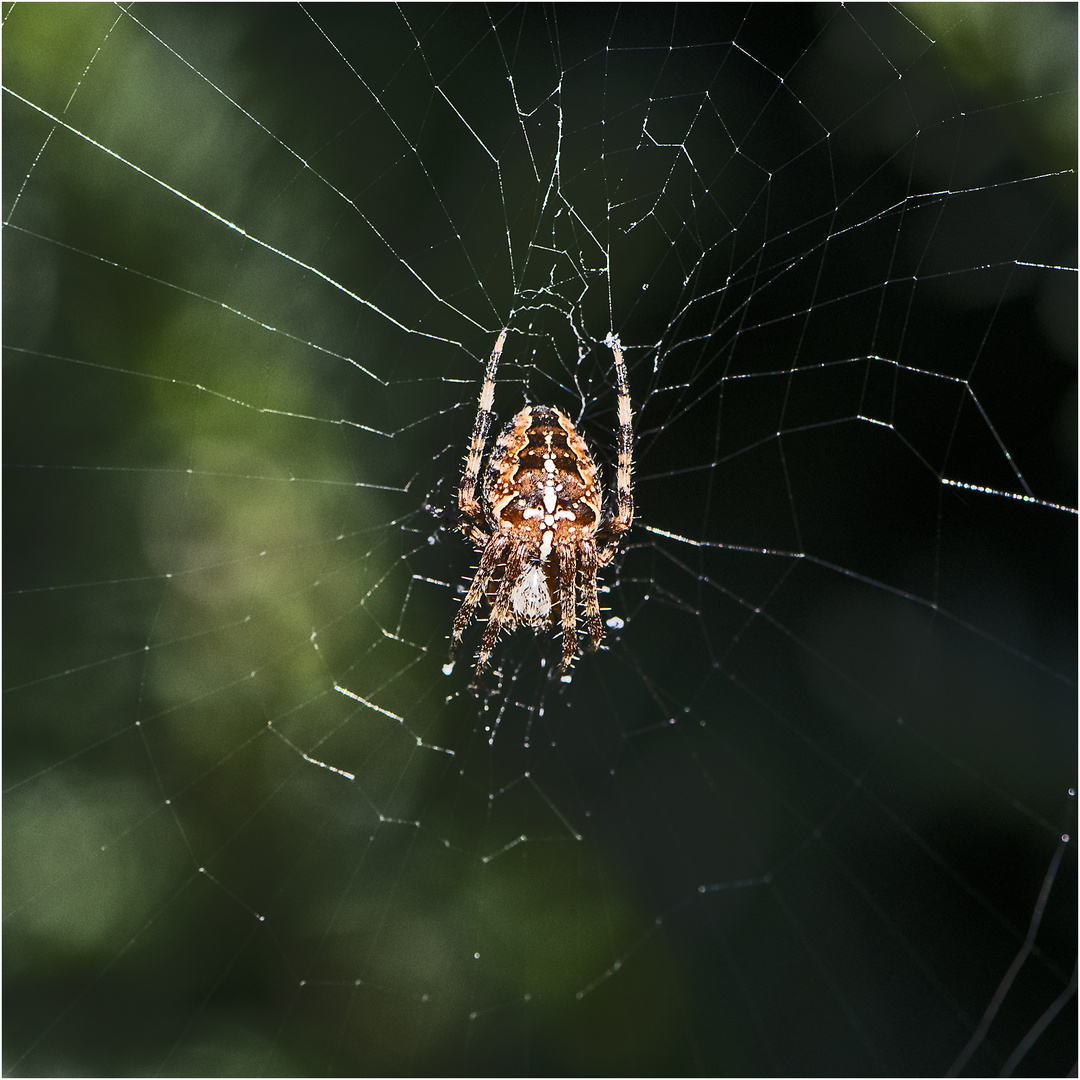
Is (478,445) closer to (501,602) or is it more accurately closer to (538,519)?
(538,519)

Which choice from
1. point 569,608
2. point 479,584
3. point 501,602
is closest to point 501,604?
point 501,602

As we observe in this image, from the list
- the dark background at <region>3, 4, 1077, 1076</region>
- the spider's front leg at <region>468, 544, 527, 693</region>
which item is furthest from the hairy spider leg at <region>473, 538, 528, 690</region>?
the dark background at <region>3, 4, 1077, 1076</region>

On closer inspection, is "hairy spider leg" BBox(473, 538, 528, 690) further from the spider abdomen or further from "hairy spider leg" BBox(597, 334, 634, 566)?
"hairy spider leg" BBox(597, 334, 634, 566)

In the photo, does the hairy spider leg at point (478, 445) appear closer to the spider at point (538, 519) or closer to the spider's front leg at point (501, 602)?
the spider at point (538, 519)

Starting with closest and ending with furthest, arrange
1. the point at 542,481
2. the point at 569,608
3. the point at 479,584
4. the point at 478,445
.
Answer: the point at 478,445 → the point at 542,481 → the point at 479,584 → the point at 569,608

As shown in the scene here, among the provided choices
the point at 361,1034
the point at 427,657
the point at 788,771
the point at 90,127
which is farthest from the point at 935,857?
the point at 90,127
